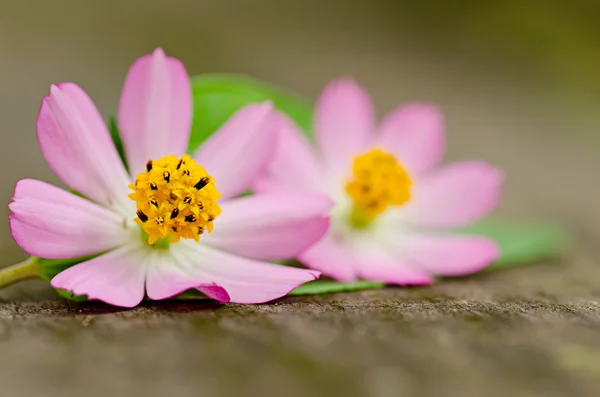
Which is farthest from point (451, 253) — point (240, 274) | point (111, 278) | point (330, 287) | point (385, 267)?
point (111, 278)

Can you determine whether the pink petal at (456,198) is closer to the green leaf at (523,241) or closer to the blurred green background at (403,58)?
the green leaf at (523,241)

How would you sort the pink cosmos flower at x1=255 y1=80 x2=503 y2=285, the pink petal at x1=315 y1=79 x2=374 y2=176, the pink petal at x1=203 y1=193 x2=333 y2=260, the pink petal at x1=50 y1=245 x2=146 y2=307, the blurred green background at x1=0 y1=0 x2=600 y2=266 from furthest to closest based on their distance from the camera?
the blurred green background at x1=0 y1=0 x2=600 y2=266 < the pink petal at x1=315 y1=79 x2=374 y2=176 < the pink cosmos flower at x1=255 y1=80 x2=503 y2=285 < the pink petal at x1=203 y1=193 x2=333 y2=260 < the pink petal at x1=50 y1=245 x2=146 y2=307

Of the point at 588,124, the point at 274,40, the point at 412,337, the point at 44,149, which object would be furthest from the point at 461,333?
the point at 274,40

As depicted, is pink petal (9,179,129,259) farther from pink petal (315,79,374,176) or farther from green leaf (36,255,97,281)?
pink petal (315,79,374,176)

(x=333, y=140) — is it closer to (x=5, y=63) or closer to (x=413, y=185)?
(x=413, y=185)

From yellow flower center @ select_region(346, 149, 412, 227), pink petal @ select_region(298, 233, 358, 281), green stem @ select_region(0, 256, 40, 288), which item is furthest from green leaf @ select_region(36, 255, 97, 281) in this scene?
yellow flower center @ select_region(346, 149, 412, 227)

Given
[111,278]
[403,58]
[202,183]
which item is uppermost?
[403,58]

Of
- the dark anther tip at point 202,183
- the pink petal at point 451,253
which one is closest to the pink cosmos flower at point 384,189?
the pink petal at point 451,253

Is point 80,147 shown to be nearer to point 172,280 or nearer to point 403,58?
point 172,280
